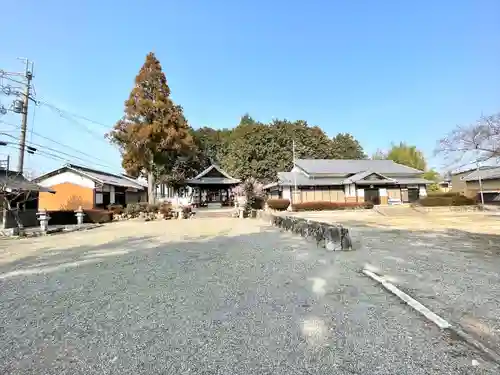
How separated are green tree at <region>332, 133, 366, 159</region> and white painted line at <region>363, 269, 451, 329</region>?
147 ft

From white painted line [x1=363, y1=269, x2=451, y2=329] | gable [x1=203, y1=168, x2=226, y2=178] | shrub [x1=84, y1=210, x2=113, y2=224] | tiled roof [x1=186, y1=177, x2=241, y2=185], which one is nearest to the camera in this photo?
white painted line [x1=363, y1=269, x2=451, y2=329]

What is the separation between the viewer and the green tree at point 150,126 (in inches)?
1013

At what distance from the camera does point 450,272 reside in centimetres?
507

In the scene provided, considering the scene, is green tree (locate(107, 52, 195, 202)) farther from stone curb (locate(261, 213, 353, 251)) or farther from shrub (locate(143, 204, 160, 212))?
stone curb (locate(261, 213, 353, 251))

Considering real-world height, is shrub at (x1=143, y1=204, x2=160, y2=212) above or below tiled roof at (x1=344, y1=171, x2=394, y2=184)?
below

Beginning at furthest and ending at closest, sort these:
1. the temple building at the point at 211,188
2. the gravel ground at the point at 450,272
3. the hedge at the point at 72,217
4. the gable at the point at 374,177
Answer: the temple building at the point at 211,188 → the gable at the point at 374,177 → the hedge at the point at 72,217 → the gravel ground at the point at 450,272

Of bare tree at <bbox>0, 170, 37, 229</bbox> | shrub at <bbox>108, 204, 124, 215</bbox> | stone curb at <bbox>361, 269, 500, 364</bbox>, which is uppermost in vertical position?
bare tree at <bbox>0, 170, 37, 229</bbox>

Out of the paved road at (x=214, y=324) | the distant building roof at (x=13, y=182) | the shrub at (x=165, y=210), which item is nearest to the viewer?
the paved road at (x=214, y=324)

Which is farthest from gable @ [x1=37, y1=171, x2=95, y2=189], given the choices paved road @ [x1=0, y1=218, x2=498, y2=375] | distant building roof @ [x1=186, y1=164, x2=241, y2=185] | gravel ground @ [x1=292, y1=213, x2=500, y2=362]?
gravel ground @ [x1=292, y1=213, x2=500, y2=362]

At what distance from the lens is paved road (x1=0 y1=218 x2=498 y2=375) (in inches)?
91.8

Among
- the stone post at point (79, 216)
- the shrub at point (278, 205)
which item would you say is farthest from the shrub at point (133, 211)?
the shrub at point (278, 205)

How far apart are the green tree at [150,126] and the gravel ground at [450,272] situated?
2066 cm

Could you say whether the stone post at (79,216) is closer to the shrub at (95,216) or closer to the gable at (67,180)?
the shrub at (95,216)

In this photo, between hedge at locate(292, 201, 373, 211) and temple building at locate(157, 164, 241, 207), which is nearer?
hedge at locate(292, 201, 373, 211)
